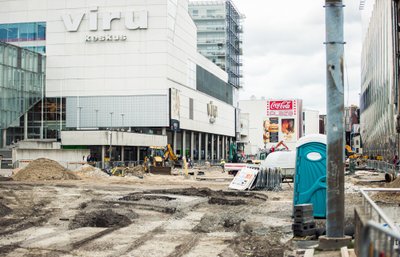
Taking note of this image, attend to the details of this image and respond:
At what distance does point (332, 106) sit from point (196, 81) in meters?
92.4

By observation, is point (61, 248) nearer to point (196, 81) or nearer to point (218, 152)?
point (196, 81)

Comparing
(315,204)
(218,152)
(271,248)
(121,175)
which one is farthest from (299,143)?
(218,152)

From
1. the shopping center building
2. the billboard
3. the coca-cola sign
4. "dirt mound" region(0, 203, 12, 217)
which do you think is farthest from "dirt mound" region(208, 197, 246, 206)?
the coca-cola sign

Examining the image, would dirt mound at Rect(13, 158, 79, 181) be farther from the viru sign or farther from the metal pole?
the viru sign

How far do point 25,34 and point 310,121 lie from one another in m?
126

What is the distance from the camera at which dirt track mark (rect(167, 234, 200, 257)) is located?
A: 1131 cm

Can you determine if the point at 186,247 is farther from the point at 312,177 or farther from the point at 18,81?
the point at 18,81

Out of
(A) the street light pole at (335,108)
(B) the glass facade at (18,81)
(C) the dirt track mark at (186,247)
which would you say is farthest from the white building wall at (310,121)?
(A) the street light pole at (335,108)

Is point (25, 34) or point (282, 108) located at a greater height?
point (25, 34)

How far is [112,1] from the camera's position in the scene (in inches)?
3278

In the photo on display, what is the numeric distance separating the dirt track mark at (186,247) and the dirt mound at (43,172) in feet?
98.1

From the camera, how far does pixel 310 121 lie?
193 metres

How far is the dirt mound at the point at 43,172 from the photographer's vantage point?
136ft

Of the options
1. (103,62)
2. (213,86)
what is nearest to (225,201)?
(103,62)
